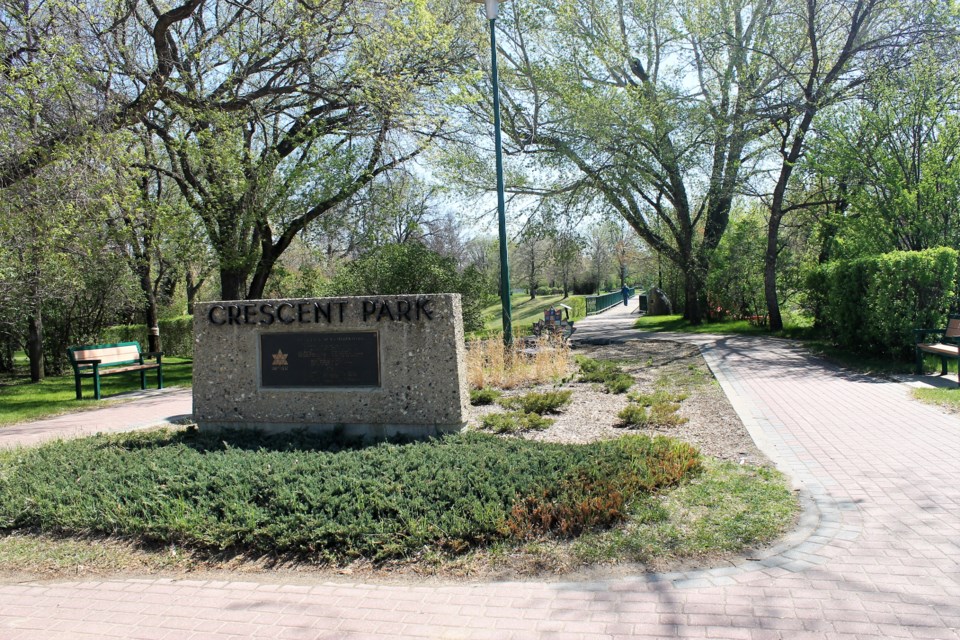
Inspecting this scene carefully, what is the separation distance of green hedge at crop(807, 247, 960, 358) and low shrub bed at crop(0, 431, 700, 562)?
8.11 m

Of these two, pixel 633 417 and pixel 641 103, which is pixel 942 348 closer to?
pixel 633 417

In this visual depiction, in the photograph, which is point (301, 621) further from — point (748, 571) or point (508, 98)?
point (508, 98)

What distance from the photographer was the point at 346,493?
484 cm

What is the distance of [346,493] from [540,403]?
409 centimetres

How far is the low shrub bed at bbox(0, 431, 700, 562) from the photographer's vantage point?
14.2 feet

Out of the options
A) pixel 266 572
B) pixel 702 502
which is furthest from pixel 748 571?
pixel 266 572

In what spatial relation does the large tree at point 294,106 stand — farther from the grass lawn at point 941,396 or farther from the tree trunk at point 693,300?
the tree trunk at point 693,300

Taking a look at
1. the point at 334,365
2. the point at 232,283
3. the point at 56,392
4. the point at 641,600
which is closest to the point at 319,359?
the point at 334,365

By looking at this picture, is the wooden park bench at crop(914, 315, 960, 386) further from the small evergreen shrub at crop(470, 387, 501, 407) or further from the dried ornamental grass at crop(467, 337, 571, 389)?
the small evergreen shrub at crop(470, 387, 501, 407)

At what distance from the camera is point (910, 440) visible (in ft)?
20.7

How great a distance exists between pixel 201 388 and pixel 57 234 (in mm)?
5871

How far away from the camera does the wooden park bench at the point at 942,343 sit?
9836mm

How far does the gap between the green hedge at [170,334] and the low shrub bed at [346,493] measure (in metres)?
18.6

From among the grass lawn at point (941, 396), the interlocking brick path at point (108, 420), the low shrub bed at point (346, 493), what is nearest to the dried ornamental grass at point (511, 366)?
the low shrub bed at point (346, 493)
